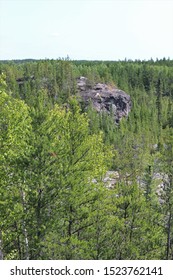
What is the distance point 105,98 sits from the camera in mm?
132625

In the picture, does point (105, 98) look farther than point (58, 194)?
Yes

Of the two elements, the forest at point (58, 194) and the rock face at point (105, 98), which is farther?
the rock face at point (105, 98)

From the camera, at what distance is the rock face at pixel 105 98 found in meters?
130

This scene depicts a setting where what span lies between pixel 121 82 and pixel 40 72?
136ft

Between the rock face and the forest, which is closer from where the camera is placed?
the forest

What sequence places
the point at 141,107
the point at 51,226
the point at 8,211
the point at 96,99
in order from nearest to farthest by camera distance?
1. the point at 8,211
2. the point at 51,226
3. the point at 96,99
4. the point at 141,107

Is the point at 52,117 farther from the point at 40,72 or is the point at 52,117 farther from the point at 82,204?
the point at 40,72

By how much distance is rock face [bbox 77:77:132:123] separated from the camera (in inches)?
5103

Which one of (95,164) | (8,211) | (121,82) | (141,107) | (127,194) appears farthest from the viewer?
(121,82)

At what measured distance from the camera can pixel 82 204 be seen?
2122cm

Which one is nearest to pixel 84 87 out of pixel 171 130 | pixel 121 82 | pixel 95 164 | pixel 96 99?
pixel 96 99

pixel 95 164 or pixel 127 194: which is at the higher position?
pixel 95 164

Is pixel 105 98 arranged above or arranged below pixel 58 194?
below

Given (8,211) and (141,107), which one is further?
(141,107)
